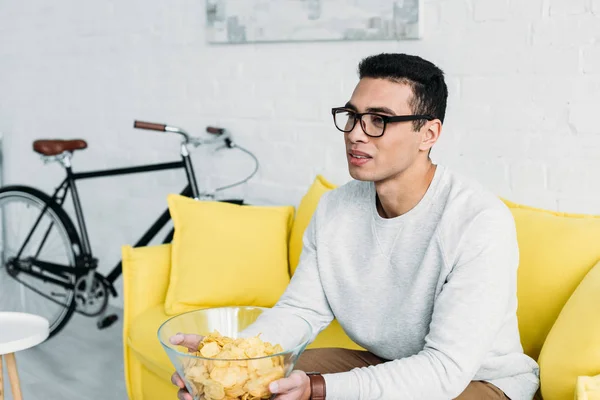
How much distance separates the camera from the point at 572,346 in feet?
5.37

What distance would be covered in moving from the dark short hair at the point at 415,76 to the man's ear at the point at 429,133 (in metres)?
0.02

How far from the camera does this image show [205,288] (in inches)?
97.6

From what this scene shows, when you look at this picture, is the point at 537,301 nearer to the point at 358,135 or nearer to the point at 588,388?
the point at 588,388

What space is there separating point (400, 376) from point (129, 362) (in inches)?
50.3

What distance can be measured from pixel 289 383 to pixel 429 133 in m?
0.67

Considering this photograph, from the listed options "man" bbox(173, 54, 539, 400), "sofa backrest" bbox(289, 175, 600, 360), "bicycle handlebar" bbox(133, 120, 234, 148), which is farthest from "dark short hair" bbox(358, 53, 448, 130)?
"bicycle handlebar" bbox(133, 120, 234, 148)

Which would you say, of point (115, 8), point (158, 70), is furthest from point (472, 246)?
point (115, 8)

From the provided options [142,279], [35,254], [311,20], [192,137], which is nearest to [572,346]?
[142,279]

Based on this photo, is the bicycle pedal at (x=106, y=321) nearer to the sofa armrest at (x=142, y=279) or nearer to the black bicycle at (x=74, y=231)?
the black bicycle at (x=74, y=231)

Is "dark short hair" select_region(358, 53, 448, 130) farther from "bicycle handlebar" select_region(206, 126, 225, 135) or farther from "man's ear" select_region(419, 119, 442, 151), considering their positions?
"bicycle handlebar" select_region(206, 126, 225, 135)

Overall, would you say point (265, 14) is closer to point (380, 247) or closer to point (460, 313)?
point (380, 247)

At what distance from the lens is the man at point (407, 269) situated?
148cm

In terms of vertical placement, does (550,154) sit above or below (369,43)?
below

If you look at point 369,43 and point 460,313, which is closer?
point 460,313
